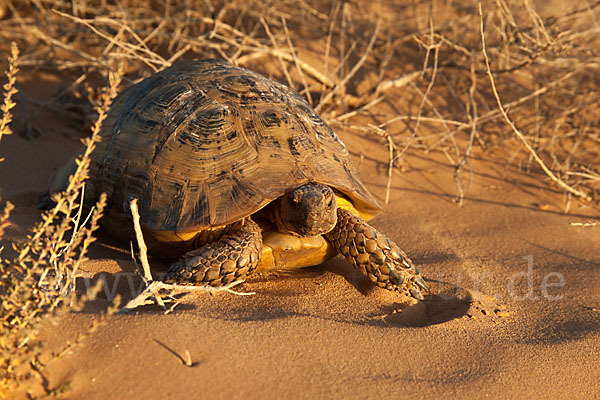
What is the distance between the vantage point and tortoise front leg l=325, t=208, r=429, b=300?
3.34m

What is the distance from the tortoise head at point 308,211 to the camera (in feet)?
10.3

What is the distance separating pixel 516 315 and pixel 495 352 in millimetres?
536

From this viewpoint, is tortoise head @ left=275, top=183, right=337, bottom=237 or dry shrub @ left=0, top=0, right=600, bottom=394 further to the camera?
dry shrub @ left=0, top=0, right=600, bottom=394

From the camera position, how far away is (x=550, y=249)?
4152 mm

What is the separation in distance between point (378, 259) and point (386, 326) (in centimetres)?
50

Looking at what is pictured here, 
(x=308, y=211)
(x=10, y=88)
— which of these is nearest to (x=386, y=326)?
(x=308, y=211)

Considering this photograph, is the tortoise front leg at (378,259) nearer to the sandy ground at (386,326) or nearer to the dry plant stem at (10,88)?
the sandy ground at (386,326)

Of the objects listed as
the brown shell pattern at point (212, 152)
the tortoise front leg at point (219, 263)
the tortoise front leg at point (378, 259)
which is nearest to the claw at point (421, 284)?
the tortoise front leg at point (378, 259)

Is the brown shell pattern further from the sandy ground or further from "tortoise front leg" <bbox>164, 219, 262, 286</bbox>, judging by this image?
the sandy ground

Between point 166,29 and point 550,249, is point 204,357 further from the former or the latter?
point 166,29

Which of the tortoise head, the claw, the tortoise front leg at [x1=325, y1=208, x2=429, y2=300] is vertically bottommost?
the claw

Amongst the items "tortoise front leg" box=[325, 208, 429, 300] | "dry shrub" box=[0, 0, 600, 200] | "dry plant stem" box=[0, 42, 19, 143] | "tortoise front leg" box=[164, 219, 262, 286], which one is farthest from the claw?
"dry plant stem" box=[0, 42, 19, 143]

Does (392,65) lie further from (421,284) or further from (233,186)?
(233,186)

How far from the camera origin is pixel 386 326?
2.96 m
